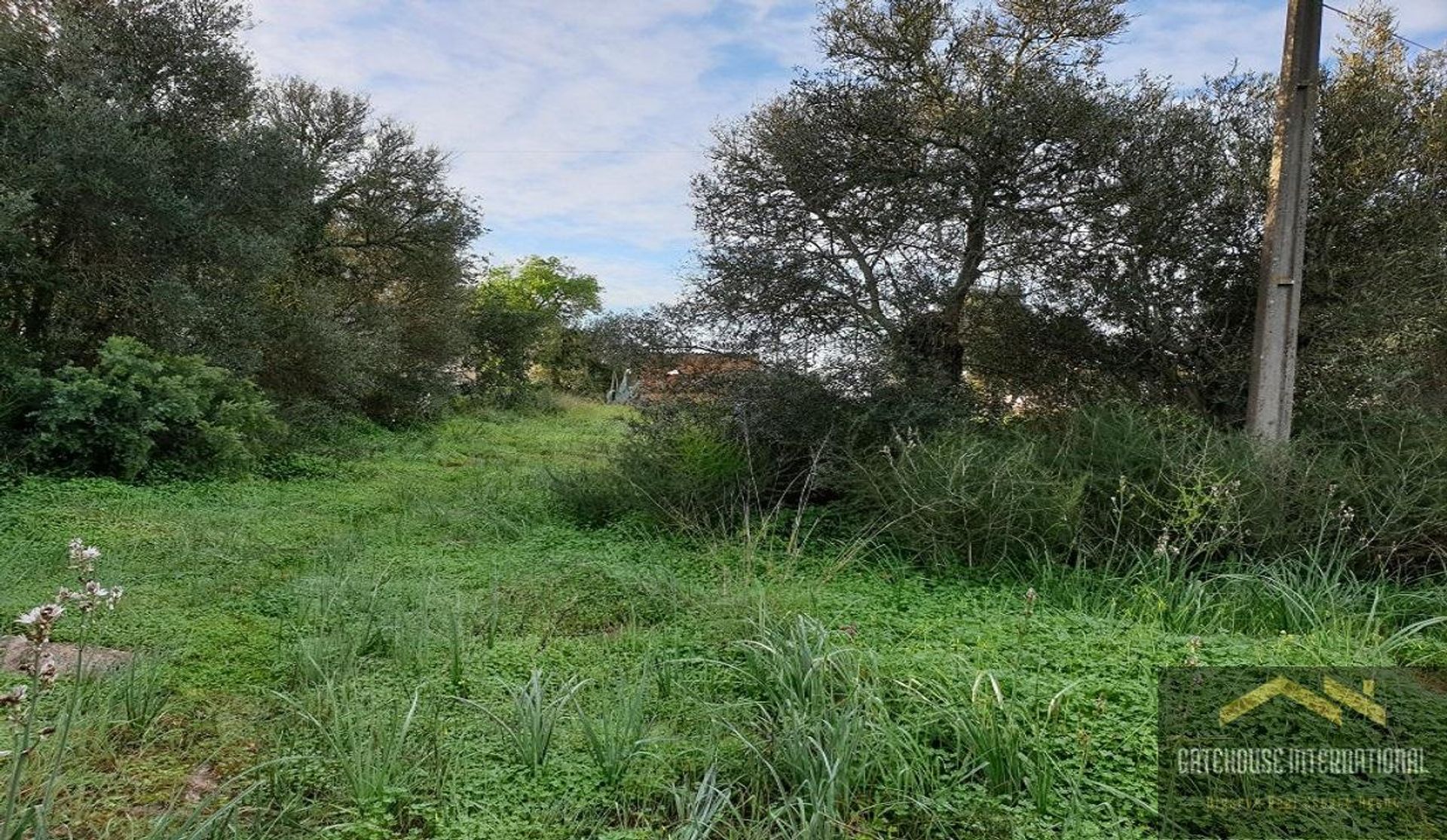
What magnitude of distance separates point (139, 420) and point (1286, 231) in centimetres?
888

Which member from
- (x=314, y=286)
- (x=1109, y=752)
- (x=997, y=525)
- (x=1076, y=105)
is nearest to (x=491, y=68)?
(x=314, y=286)

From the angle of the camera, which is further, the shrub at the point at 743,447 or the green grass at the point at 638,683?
the shrub at the point at 743,447

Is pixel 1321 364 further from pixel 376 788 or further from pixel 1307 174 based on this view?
pixel 376 788

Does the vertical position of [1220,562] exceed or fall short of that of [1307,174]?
it falls short

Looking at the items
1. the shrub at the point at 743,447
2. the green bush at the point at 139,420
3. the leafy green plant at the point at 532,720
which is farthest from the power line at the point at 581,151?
the leafy green plant at the point at 532,720

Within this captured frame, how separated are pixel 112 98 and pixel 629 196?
5433 mm

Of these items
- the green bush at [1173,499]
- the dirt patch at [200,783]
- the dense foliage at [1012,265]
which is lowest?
the dirt patch at [200,783]

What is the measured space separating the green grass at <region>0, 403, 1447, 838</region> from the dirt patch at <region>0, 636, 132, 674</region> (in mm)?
124

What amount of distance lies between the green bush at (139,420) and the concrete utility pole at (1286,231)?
8.40 meters

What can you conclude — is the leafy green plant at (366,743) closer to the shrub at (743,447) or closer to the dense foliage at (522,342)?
the shrub at (743,447)

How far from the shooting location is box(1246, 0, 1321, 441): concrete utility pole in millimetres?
4711

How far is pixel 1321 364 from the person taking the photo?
17.8 ft

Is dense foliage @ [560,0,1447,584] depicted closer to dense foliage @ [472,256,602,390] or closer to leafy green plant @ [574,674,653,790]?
leafy green plant @ [574,674,653,790]

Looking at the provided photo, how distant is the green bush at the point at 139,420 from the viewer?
604 centimetres
